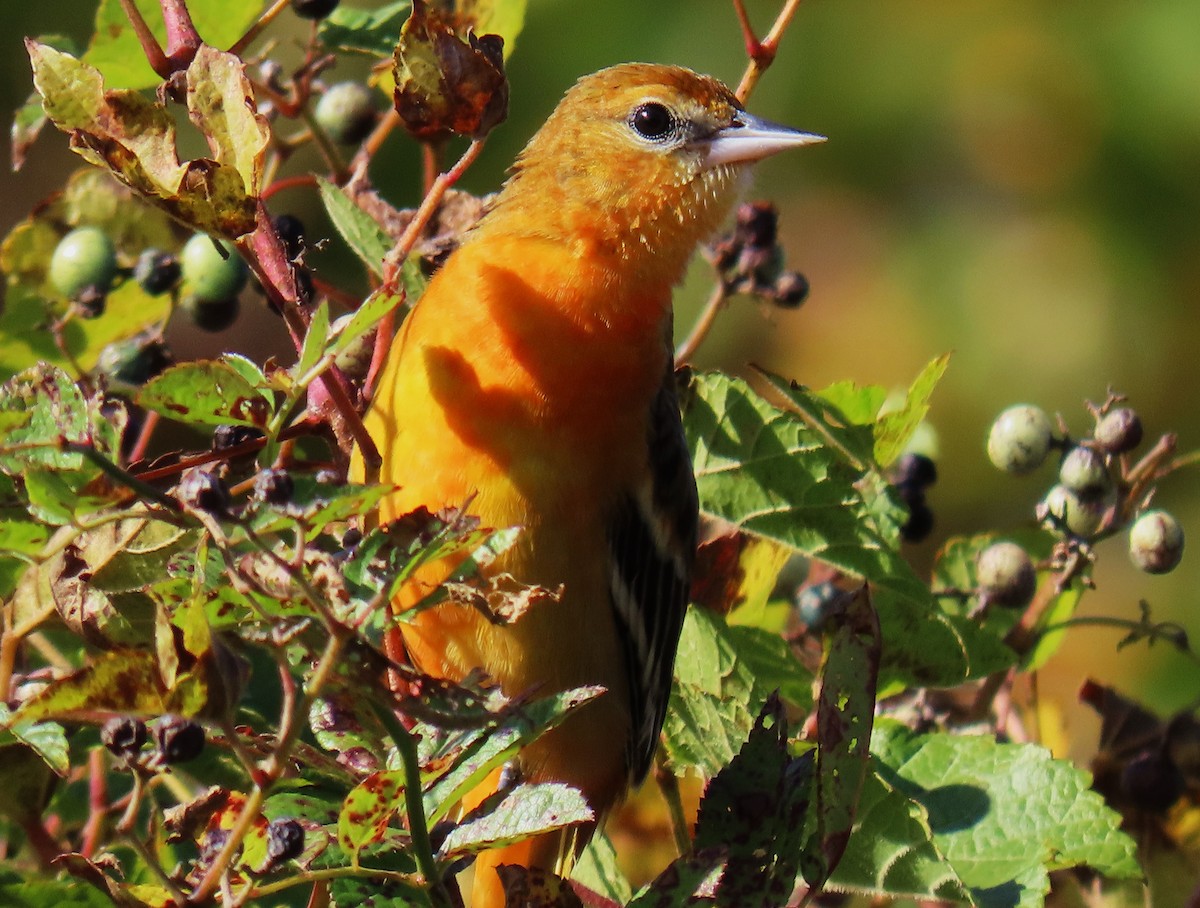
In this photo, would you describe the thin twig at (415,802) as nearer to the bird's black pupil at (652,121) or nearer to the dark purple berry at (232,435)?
the dark purple berry at (232,435)

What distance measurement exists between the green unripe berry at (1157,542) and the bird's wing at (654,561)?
73 cm

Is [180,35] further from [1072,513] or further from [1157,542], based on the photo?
[1157,542]

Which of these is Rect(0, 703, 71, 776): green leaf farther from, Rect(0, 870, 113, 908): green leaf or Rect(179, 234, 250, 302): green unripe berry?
Rect(179, 234, 250, 302): green unripe berry

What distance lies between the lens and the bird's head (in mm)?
2943

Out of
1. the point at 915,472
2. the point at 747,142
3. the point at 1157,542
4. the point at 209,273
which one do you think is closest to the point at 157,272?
the point at 209,273

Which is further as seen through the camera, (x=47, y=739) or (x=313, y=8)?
(x=313, y=8)

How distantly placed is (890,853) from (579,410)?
92 centimetres

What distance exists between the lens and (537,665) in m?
2.78

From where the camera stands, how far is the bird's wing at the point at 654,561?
108 inches

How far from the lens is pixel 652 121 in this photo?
10.3 feet

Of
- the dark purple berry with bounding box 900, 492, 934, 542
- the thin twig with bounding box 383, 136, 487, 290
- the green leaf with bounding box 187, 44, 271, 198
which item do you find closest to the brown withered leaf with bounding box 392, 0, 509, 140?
the thin twig with bounding box 383, 136, 487, 290

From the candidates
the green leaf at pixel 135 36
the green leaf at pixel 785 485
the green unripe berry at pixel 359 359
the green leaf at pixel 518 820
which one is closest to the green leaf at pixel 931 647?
the green leaf at pixel 785 485

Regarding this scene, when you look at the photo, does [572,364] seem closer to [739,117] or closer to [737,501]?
[737,501]

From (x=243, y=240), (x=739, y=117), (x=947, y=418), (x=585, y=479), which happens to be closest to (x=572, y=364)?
(x=585, y=479)
